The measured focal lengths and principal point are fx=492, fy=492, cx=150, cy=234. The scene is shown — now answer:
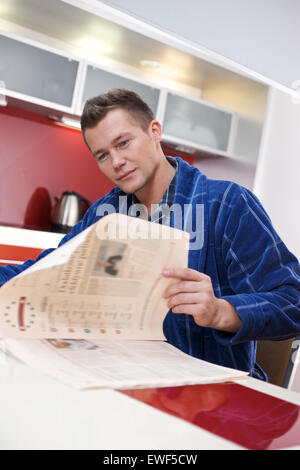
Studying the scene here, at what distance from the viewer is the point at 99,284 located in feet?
2.39

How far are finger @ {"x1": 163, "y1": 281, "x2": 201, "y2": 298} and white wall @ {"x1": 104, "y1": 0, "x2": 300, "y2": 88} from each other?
1.66 m

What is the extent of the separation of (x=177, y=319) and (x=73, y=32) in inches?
94.4

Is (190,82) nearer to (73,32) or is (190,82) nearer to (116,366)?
(73,32)

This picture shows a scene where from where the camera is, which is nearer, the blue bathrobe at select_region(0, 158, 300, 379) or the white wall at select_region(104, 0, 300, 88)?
the blue bathrobe at select_region(0, 158, 300, 379)

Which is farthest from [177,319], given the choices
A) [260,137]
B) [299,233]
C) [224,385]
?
[260,137]

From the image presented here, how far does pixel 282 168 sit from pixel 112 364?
2822 millimetres

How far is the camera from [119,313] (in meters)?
0.78

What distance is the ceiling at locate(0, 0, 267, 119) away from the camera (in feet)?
8.96

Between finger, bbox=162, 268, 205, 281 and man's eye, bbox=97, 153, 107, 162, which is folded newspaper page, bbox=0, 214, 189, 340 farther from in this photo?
man's eye, bbox=97, 153, 107, 162

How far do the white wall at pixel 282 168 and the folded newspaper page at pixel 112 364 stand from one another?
8.29ft

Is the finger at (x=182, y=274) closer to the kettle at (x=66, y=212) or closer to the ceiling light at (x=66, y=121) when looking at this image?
the kettle at (x=66, y=212)

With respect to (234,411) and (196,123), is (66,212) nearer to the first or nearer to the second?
(196,123)

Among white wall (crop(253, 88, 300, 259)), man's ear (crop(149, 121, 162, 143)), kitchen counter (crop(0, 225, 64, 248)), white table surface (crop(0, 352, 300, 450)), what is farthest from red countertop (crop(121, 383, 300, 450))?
white wall (crop(253, 88, 300, 259))

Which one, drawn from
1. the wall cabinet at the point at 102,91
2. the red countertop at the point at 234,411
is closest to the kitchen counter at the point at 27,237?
the wall cabinet at the point at 102,91
